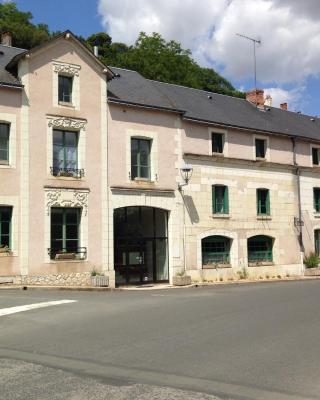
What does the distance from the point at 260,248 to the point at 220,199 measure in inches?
152

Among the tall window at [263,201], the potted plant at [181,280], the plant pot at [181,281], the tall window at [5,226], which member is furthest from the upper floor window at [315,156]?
the tall window at [5,226]

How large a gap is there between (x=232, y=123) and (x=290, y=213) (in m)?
6.33

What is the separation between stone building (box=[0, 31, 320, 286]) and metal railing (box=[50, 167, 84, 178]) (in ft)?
0.19

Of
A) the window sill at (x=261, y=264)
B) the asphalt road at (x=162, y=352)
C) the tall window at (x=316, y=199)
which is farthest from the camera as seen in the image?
the tall window at (x=316, y=199)

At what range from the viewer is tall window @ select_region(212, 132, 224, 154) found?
93.9ft

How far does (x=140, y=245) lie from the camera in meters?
26.1

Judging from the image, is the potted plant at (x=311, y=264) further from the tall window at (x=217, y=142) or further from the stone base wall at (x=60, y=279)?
the stone base wall at (x=60, y=279)

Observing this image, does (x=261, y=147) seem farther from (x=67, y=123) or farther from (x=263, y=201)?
(x=67, y=123)

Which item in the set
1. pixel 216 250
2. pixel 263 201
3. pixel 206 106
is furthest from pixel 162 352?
pixel 206 106

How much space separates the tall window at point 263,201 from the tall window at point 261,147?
1.94 m

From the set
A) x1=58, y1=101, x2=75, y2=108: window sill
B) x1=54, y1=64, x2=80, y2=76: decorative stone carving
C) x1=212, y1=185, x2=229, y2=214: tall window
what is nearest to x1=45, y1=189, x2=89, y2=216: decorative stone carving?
x1=58, y1=101, x2=75, y2=108: window sill

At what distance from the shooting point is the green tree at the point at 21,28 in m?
46.2

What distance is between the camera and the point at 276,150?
103 feet

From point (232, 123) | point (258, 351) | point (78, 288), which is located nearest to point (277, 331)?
point (258, 351)
